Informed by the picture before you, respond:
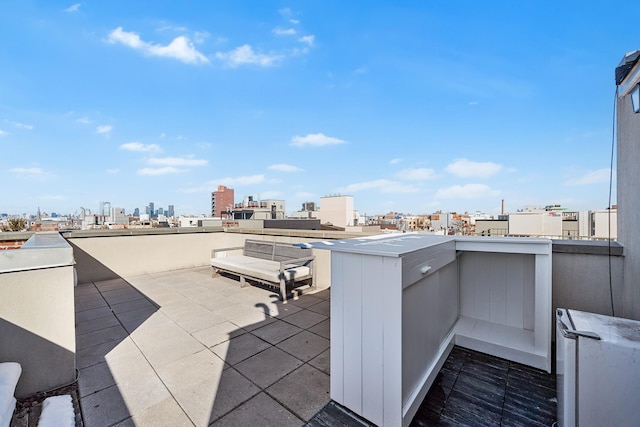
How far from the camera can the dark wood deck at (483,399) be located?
1822mm

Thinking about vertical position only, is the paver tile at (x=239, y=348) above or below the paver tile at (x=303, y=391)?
below

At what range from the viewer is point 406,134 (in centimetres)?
1286

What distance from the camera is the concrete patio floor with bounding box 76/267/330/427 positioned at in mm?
1900

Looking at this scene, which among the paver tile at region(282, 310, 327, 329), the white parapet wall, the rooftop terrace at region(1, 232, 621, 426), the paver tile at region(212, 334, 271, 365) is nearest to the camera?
the rooftop terrace at region(1, 232, 621, 426)

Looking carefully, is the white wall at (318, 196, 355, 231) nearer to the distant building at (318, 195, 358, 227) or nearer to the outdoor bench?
the distant building at (318, 195, 358, 227)

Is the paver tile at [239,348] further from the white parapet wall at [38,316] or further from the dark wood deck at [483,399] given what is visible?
the white parapet wall at [38,316]

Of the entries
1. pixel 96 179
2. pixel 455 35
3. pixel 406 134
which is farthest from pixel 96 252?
pixel 96 179

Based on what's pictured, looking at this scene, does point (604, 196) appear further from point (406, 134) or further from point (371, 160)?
point (371, 160)

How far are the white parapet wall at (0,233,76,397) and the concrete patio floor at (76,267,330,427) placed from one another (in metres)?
0.29

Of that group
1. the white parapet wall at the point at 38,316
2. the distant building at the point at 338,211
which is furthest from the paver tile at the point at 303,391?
the distant building at the point at 338,211

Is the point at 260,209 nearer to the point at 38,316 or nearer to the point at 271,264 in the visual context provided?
the point at 271,264

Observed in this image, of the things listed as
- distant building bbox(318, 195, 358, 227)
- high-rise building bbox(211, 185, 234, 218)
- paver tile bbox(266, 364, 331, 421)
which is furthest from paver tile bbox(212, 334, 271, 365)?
high-rise building bbox(211, 185, 234, 218)

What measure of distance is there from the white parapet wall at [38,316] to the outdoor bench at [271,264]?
8.88 feet

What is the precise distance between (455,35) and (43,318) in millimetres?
8445
